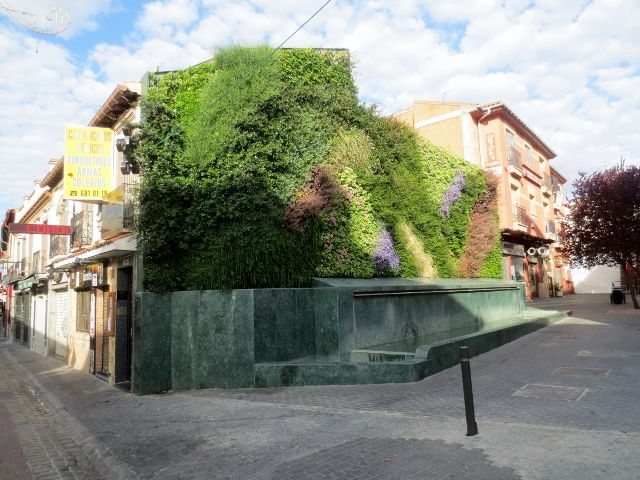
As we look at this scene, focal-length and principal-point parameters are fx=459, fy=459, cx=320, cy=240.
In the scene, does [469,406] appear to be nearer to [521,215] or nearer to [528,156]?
[521,215]

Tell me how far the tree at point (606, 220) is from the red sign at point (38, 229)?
2146cm

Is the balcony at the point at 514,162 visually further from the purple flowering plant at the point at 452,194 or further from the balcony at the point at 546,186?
the purple flowering plant at the point at 452,194

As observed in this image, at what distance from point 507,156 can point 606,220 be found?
5.71m

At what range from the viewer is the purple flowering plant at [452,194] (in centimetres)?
1465

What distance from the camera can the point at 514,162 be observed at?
24844 millimetres

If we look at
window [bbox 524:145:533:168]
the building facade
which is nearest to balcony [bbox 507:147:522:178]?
window [bbox 524:145:533:168]

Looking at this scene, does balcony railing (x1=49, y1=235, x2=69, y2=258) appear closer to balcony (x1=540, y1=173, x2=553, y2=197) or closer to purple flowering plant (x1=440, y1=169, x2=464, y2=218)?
purple flowering plant (x1=440, y1=169, x2=464, y2=218)

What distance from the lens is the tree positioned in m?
20.3

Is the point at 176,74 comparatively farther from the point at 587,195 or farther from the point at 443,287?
the point at 587,195

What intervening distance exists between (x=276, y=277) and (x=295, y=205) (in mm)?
1580

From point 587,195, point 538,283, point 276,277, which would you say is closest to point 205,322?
point 276,277

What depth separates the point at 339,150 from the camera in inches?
422

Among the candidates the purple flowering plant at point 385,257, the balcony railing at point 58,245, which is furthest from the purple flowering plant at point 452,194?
the balcony railing at point 58,245

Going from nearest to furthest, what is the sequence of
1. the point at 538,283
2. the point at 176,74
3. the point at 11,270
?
1. the point at 176,74
2. the point at 11,270
3. the point at 538,283
